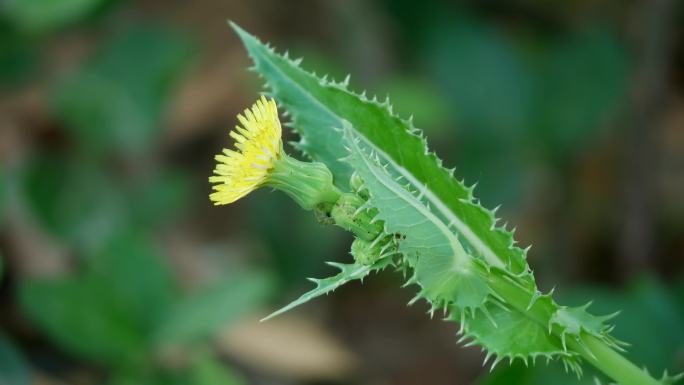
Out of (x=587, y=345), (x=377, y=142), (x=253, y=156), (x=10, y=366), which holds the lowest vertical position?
(x=10, y=366)

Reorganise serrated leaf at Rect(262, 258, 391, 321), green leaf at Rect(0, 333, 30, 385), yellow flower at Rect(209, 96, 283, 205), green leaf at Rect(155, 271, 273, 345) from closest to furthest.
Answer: serrated leaf at Rect(262, 258, 391, 321), yellow flower at Rect(209, 96, 283, 205), green leaf at Rect(0, 333, 30, 385), green leaf at Rect(155, 271, 273, 345)

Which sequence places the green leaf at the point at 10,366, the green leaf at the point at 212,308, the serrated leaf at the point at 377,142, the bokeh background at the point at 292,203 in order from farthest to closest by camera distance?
1. the bokeh background at the point at 292,203
2. the green leaf at the point at 212,308
3. the green leaf at the point at 10,366
4. the serrated leaf at the point at 377,142

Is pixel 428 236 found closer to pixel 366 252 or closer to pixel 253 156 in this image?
pixel 366 252

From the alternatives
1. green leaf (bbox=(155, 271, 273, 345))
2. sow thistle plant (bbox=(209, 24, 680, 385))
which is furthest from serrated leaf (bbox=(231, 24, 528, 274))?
green leaf (bbox=(155, 271, 273, 345))

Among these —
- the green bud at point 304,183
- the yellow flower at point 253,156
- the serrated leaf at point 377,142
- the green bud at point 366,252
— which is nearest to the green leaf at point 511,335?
the serrated leaf at point 377,142

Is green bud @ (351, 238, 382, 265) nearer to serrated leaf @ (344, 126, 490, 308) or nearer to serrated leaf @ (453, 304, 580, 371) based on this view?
serrated leaf @ (344, 126, 490, 308)

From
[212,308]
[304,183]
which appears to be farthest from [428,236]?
[212,308]

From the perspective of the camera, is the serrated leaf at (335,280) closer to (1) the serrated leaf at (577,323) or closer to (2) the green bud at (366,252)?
(2) the green bud at (366,252)

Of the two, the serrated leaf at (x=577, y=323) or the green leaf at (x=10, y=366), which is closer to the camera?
the serrated leaf at (x=577, y=323)
